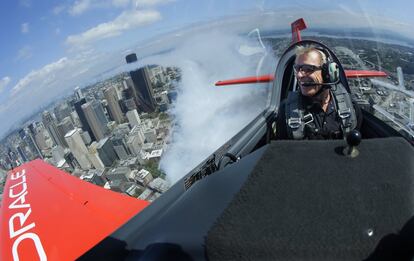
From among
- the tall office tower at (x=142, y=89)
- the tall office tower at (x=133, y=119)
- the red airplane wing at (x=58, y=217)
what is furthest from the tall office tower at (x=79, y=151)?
the tall office tower at (x=142, y=89)

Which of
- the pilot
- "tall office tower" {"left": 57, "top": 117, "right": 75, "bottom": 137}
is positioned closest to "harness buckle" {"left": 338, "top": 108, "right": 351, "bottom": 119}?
the pilot

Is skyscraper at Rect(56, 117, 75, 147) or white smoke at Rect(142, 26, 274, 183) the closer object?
white smoke at Rect(142, 26, 274, 183)

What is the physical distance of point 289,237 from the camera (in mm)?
715

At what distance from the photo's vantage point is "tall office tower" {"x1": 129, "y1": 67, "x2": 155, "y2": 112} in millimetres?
14883

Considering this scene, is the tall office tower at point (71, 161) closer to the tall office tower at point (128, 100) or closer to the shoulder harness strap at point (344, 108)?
the tall office tower at point (128, 100)

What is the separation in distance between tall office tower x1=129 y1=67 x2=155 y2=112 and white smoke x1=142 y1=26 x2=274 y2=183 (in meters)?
1.25

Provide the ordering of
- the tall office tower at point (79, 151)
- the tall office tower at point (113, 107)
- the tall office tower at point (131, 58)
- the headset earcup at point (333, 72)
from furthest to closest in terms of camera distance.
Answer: the tall office tower at point (131, 58), the tall office tower at point (113, 107), the tall office tower at point (79, 151), the headset earcup at point (333, 72)

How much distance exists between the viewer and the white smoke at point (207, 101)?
3.82 m

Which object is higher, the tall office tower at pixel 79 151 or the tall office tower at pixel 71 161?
the tall office tower at pixel 79 151

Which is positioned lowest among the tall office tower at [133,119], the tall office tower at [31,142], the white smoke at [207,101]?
the tall office tower at [133,119]

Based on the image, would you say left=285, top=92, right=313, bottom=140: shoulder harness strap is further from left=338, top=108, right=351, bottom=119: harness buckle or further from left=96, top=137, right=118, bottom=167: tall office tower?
left=96, top=137, right=118, bottom=167: tall office tower

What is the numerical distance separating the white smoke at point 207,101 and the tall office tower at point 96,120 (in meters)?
4.04

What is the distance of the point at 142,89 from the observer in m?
15.7

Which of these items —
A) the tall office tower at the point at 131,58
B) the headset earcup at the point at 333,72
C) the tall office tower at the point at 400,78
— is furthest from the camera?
the tall office tower at the point at 131,58
